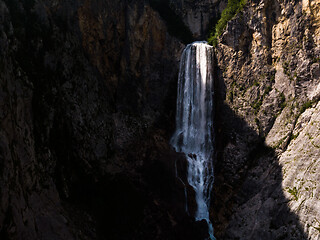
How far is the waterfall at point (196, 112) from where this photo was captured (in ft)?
80.2

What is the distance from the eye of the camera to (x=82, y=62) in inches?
845

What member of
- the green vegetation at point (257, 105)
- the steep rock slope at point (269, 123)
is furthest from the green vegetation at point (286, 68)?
the green vegetation at point (257, 105)

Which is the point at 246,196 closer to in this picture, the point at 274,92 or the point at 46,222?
the point at 274,92

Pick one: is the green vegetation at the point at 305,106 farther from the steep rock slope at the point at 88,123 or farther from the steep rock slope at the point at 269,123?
the steep rock slope at the point at 88,123

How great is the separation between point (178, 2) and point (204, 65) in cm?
1169

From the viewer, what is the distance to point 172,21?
2998 cm

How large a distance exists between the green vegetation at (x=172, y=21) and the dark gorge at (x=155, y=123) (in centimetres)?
18

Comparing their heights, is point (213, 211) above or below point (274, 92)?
below

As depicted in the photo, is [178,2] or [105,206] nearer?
[105,206]

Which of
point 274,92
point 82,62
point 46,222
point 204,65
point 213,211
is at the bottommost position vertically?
point 46,222

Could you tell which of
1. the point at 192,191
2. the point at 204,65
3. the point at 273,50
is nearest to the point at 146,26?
the point at 204,65

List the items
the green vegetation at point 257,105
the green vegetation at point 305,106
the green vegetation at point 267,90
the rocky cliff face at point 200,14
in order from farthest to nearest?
the rocky cliff face at point 200,14, the green vegetation at point 257,105, the green vegetation at point 267,90, the green vegetation at point 305,106

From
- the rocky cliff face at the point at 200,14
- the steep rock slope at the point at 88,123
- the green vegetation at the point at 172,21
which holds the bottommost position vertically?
the steep rock slope at the point at 88,123

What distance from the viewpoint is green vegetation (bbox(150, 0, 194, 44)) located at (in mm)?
28972
